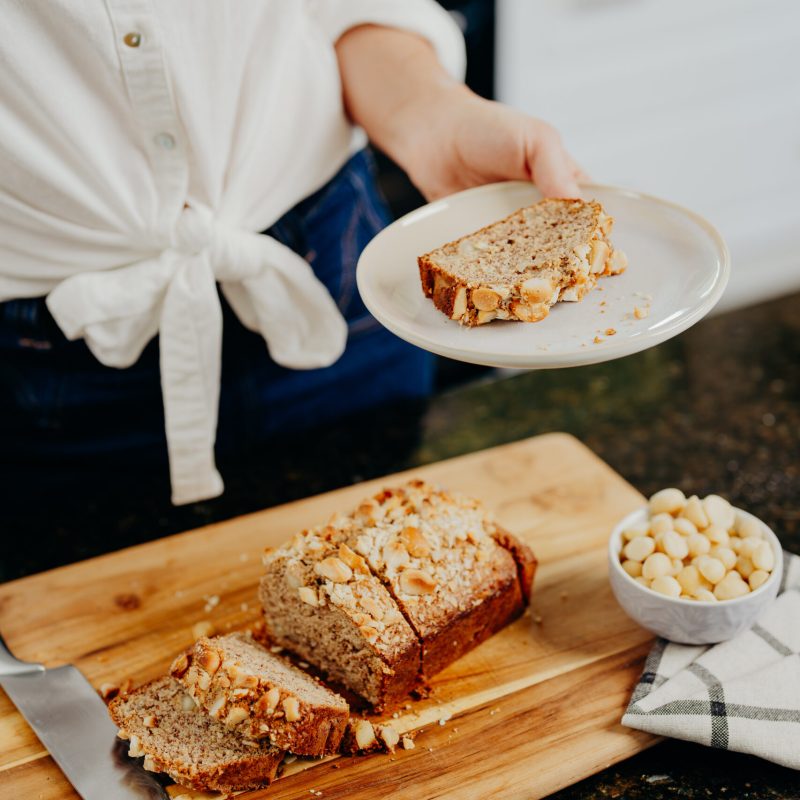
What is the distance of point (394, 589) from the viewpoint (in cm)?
169

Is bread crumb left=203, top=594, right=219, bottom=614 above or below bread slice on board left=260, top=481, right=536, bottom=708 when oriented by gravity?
below

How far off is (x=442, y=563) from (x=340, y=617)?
22 centimetres

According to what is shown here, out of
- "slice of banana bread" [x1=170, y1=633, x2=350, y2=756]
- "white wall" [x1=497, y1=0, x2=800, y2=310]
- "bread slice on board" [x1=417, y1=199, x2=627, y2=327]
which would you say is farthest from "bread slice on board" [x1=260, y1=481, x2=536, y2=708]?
"white wall" [x1=497, y1=0, x2=800, y2=310]

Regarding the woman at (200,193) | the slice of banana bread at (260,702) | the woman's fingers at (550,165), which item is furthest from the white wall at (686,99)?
the slice of banana bread at (260,702)

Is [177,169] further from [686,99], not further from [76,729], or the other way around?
[686,99]

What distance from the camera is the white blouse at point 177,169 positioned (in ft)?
5.72

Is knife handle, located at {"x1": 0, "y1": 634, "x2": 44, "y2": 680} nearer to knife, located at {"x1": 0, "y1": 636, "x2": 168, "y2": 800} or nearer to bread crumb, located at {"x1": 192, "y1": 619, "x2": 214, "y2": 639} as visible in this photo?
knife, located at {"x1": 0, "y1": 636, "x2": 168, "y2": 800}

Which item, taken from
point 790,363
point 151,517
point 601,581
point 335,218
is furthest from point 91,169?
point 790,363

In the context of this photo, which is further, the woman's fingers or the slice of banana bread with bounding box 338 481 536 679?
the woman's fingers

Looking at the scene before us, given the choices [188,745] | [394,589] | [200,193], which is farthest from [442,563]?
[200,193]

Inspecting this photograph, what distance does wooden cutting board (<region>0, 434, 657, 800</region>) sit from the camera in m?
1.57

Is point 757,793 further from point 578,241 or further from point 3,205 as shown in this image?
point 3,205

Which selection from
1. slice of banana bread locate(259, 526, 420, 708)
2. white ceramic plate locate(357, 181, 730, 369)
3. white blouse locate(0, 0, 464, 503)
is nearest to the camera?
white ceramic plate locate(357, 181, 730, 369)

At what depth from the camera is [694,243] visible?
1689mm
